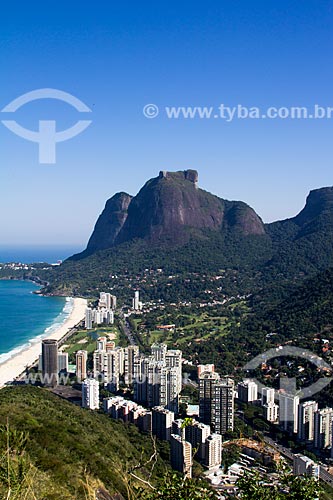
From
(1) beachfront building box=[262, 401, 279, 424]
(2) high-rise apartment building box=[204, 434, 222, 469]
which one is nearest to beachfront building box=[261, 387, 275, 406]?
(1) beachfront building box=[262, 401, 279, 424]

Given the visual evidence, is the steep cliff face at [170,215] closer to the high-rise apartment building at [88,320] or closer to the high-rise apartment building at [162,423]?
the high-rise apartment building at [88,320]

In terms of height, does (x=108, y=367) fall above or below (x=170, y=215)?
below

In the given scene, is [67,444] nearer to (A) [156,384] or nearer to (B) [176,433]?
(B) [176,433]

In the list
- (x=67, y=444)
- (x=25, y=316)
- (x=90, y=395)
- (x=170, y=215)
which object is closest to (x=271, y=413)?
(x=90, y=395)

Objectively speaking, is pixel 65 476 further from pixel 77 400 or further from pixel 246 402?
pixel 246 402

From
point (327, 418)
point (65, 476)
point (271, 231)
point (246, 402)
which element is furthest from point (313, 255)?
point (65, 476)

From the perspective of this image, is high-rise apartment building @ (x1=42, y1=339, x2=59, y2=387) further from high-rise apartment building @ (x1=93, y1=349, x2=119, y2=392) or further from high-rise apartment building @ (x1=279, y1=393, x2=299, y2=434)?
high-rise apartment building @ (x1=279, y1=393, x2=299, y2=434)

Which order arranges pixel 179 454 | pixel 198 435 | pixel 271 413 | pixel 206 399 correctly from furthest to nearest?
pixel 271 413 < pixel 206 399 < pixel 198 435 < pixel 179 454

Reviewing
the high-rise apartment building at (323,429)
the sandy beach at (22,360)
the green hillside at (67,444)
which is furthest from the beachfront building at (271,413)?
the sandy beach at (22,360)
